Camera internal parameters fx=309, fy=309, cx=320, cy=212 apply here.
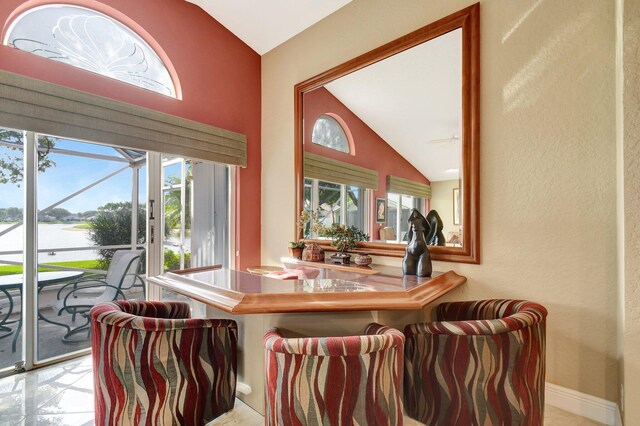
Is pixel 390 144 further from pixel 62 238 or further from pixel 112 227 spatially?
pixel 62 238

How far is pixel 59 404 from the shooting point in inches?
76.1

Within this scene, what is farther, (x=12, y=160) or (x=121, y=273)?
(x=121, y=273)

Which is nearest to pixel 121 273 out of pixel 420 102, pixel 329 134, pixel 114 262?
pixel 114 262

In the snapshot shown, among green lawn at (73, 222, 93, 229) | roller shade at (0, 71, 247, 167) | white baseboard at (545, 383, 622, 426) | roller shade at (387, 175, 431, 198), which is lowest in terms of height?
white baseboard at (545, 383, 622, 426)

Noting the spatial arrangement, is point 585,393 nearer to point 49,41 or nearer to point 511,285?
point 511,285

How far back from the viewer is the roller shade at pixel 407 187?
2385 millimetres

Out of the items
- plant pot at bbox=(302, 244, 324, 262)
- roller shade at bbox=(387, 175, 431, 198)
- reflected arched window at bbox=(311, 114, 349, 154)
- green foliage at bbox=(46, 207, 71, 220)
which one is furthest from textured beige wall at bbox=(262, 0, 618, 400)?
green foliage at bbox=(46, 207, 71, 220)

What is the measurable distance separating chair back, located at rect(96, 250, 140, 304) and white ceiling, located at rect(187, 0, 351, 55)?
8.29 feet

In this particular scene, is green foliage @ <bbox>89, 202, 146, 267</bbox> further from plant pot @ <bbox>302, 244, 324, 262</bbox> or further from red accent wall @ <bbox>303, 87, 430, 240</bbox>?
red accent wall @ <bbox>303, 87, 430, 240</bbox>

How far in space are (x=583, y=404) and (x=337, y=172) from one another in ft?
7.68

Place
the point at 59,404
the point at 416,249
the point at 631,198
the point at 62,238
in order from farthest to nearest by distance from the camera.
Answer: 1. the point at 62,238
2. the point at 416,249
3. the point at 59,404
4. the point at 631,198

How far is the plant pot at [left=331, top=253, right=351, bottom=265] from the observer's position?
264 centimetres

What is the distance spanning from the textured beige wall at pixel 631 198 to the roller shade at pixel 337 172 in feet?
5.15

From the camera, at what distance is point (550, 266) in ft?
6.10
